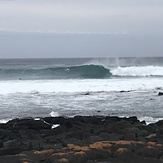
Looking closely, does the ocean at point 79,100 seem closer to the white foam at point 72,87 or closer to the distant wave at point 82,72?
the white foam at point 72,87

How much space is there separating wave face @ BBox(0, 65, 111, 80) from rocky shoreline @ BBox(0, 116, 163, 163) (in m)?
31.2

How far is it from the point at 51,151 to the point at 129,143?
5.62 ft

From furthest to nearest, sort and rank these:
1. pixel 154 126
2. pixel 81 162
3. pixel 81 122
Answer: pixel 81 122, pixel 154 126, pixel 81 162

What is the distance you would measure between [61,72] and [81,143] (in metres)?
37.0

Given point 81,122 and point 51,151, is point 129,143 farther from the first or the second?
point 81,122

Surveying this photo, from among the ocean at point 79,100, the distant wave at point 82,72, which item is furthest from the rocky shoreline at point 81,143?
the distant wave at point 82,72

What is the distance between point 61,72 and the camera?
46.0 m

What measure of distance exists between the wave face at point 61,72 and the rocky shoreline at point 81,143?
103 feet

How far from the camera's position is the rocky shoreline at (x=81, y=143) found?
7820mm

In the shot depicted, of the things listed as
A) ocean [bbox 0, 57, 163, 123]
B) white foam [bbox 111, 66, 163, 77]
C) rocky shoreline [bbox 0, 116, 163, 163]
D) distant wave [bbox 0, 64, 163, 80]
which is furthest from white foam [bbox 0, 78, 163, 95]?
rocky shoreline [bbox 0, 116, 163, 163]

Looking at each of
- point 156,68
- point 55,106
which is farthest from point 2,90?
point 156,68

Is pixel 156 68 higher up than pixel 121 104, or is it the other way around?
pixel 156 68

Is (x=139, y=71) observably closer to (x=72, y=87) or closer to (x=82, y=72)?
(x=82, y=72)

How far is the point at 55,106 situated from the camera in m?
20.2
